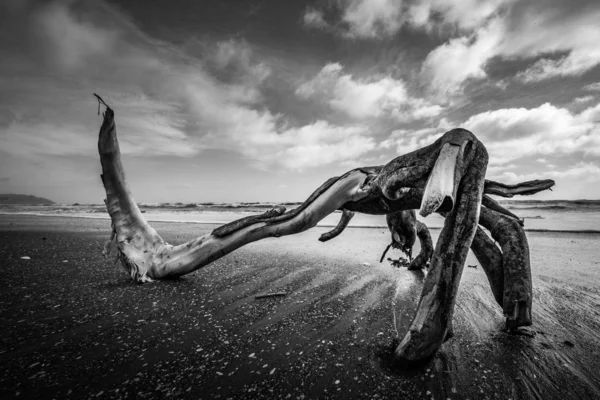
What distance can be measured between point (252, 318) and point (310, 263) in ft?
8.53

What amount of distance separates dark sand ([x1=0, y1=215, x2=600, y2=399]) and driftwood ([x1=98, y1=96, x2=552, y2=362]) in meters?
0.35

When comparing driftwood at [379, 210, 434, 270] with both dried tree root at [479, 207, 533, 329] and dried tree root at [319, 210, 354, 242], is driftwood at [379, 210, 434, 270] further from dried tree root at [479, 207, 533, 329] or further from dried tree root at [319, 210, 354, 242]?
dried tree root at [479, 207, 533, 329]

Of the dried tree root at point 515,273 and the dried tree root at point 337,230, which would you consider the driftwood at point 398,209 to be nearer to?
the dried tree root at point 515,273

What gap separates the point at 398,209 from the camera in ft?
9.32

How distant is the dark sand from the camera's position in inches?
65.1

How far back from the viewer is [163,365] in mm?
1847

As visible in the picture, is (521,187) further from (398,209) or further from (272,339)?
(272,339)

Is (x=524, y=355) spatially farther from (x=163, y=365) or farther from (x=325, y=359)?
(x=163, y=365)

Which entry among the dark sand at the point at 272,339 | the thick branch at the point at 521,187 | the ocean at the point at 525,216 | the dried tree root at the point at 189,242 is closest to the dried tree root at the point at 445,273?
the dark sand at the point at 272,339

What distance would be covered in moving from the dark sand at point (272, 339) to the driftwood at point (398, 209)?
0.35 meters

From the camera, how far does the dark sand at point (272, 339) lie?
1653 millimetres

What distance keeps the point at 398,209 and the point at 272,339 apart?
1896 millimetres

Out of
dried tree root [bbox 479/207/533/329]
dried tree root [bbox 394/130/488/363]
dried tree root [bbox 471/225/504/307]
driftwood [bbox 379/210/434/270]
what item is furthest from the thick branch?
driftwood [bbox 379/210/434/270]

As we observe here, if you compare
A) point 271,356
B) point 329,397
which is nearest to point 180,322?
point 271,356
